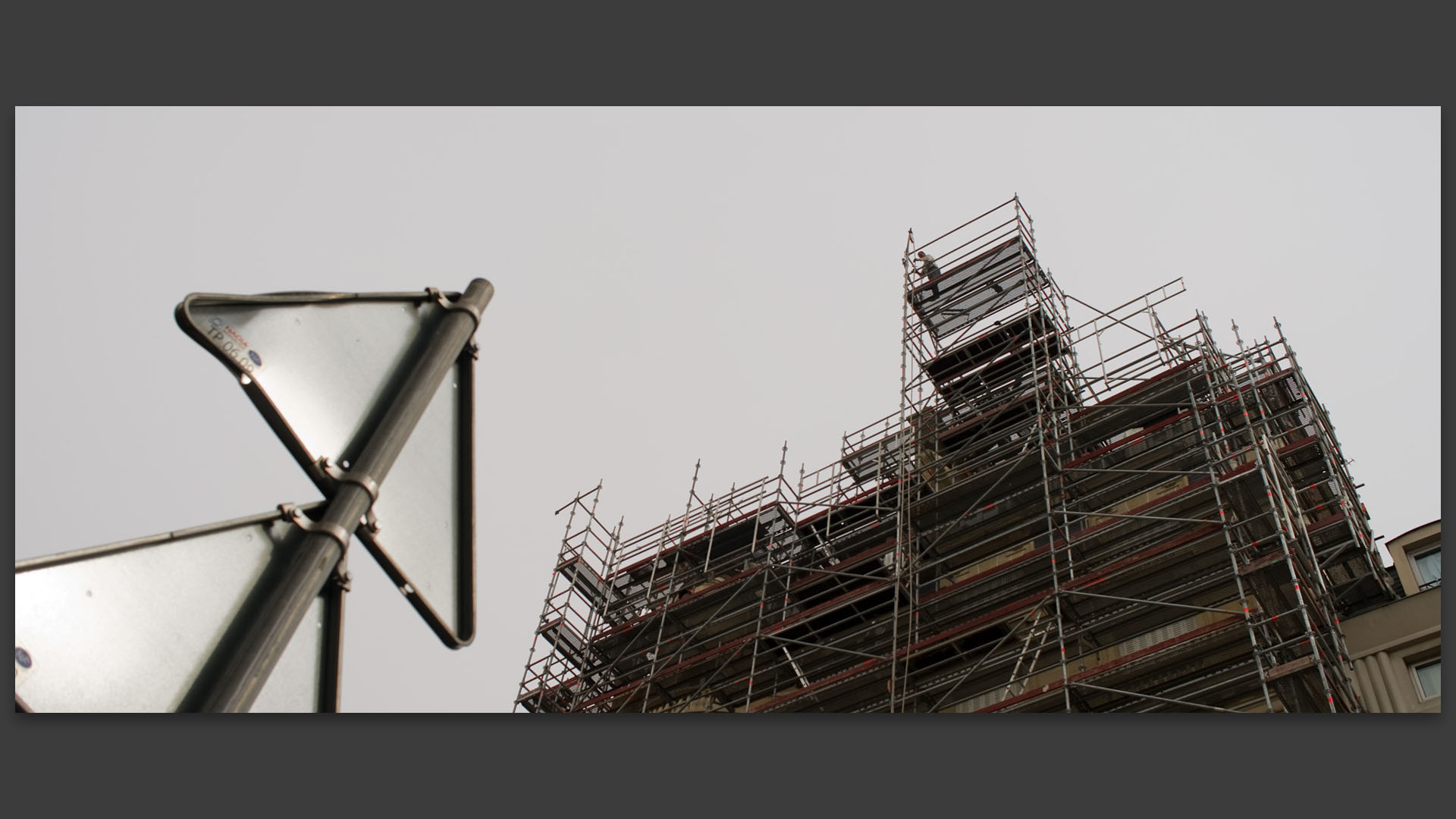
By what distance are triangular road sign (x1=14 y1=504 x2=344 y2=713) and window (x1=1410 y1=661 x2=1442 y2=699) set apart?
10366mm

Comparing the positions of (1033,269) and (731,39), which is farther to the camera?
(1033,269)

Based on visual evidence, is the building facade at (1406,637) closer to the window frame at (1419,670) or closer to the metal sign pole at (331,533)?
the window frame at (1419,670)

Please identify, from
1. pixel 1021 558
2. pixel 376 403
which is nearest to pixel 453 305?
pixel 376 403

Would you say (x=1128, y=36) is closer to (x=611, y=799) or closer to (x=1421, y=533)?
(x=611, y=799)

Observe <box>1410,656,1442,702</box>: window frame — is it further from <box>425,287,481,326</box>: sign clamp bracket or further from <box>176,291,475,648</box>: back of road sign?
<box>425,287,481,326</box>: sign clamp bracket

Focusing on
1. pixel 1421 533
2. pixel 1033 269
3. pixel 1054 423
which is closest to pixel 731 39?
pixel 1054 423

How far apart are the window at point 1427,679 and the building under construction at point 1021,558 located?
543mm

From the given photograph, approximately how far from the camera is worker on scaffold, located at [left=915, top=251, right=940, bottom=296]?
1812 cm

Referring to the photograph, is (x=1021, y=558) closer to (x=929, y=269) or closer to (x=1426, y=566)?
(x=1426, y=566)

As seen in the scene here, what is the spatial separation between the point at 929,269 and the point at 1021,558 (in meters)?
6.95

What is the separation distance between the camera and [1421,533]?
12039mm

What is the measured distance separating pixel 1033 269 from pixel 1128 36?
32.2 ft

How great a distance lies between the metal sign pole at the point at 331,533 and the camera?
245 centimetres

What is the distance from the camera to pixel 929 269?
18266 mm
